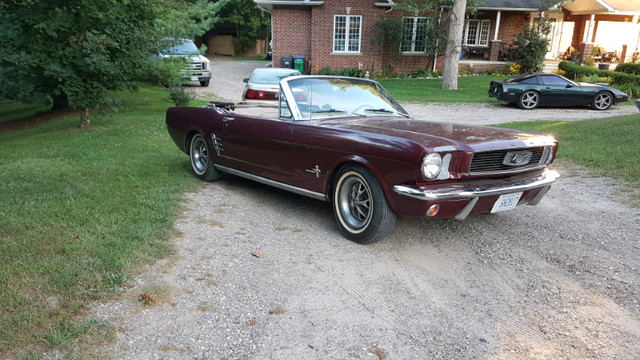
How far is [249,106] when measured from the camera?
6.96 metres

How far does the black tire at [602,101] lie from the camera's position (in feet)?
53.7

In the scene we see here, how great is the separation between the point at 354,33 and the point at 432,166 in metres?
23.3

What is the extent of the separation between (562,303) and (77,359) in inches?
124

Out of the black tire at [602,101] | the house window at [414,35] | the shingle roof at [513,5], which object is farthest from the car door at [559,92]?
the shingle roof at [513,5]

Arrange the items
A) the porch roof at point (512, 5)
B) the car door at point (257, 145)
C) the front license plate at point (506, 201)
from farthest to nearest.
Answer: the porch roof at point (512, 5)
the car door at point (257, 145)
the front license plate at point (506, 201)

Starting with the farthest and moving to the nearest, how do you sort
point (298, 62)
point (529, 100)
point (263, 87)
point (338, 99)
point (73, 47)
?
1. point (298, 62)
2. point (529, 100)
3. point (263, 87)
4. point (73, 47)
5. point (338, 99)

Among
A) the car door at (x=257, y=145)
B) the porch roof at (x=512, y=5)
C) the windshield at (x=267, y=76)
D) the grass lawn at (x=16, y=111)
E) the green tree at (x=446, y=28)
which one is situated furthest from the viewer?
the porch roof at (x=512, y=5)

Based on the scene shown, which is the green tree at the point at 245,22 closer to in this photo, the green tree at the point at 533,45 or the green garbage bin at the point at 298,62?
the green garbage bin at the point at 298,62

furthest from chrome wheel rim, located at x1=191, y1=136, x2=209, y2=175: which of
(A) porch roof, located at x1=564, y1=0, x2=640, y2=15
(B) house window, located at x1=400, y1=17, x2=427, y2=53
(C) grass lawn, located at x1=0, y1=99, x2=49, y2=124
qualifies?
(A) porch roof, located at x1=564, y1=0, x2=640, y2=15

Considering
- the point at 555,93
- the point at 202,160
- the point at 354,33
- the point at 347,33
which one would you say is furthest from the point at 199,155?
the point at 354,33

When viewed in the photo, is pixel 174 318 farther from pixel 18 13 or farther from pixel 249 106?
pixel 18 13

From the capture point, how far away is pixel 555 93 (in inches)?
649

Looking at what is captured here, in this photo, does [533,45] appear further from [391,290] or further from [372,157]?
[391,290]

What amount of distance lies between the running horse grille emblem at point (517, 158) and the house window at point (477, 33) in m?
26.7
